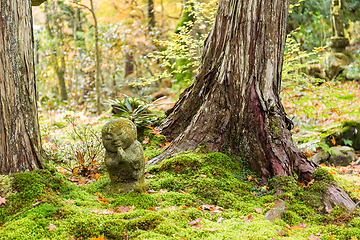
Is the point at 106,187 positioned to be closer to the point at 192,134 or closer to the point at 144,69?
the point at 192,134

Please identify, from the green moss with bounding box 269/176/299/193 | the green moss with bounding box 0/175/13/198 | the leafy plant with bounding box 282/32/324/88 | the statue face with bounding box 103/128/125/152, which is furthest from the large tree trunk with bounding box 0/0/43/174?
the leafy plant with bounding box 282/32/324/88

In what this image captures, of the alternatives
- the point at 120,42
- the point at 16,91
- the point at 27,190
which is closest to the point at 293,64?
the point at 16,91

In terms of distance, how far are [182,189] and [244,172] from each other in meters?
1.12

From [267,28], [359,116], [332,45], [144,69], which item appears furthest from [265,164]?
[332,45]

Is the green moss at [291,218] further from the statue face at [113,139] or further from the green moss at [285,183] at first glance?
the statue face at [113,139]

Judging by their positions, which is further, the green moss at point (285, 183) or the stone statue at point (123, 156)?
the green moss at point (285, 183)

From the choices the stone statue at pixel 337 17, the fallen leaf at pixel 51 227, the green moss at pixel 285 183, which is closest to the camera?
the fallen leaf at pixel 51 227

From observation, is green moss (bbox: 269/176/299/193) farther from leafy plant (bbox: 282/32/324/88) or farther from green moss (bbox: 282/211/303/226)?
leafy plant (bbox: 282/32/324/88)

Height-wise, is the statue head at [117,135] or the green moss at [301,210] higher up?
the statue head at [117,135]

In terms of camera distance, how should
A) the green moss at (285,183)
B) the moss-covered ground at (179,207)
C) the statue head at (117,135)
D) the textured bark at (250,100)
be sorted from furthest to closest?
the textured bark at (250,100)
the green moss at (285,183)
the statue head at (117,135)
the moss-covered ground at (179,207)

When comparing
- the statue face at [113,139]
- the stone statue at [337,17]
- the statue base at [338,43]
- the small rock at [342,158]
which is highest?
the stone statue at [337,17]

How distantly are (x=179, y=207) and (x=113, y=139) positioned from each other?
1.16m

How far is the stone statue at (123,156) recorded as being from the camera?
338 cm

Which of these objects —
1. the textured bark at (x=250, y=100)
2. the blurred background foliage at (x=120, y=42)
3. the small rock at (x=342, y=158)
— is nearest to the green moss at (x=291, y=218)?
the textured bark at (x=250, y=100)
